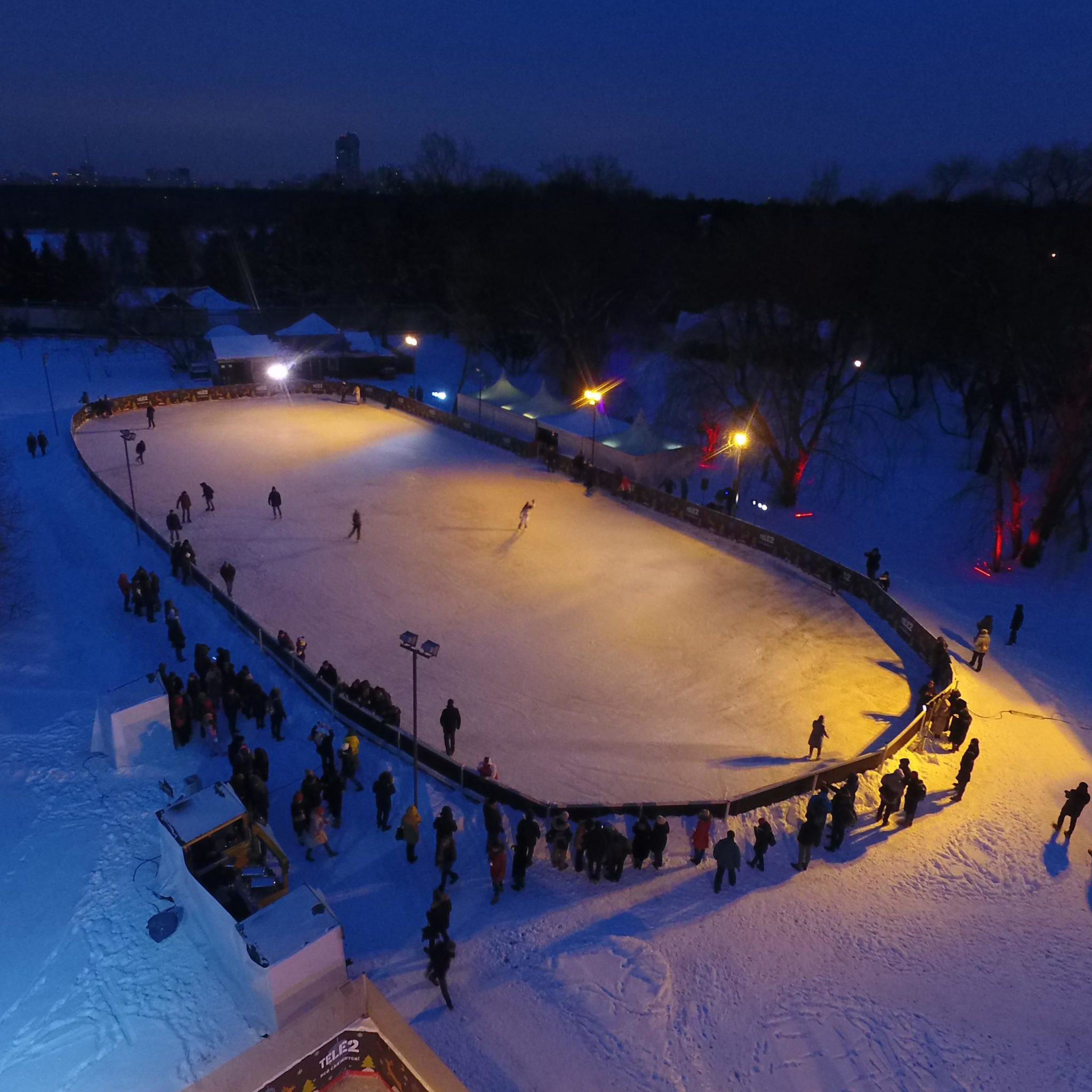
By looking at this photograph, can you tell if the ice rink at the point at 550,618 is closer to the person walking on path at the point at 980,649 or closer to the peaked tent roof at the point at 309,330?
the person walking on path at the point at 980,649

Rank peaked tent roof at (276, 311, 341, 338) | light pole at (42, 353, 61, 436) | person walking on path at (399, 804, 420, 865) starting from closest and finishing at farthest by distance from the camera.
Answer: person walking on path at (399, 804, 420, 865), light pole at (42, 353, 61, 436), peaked tent roof at (276, 311, 341, 338)

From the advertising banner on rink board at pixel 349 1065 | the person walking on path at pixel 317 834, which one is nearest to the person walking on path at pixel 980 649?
the person walking on path at pixel 317 834

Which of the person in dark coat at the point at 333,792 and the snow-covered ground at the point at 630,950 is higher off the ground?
the person in dark coat at the point at 333,792

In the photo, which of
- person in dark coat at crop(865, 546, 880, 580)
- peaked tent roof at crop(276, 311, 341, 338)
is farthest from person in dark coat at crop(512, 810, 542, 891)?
peaked tent roof at crop(276, 311, 341, 338)

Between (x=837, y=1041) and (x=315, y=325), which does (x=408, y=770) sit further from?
(x=315, y=325)

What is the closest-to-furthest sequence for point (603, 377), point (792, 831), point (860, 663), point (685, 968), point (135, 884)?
point (685, 968), point (135, 884), point (792, 831), point (860, 663), point (603, 377)

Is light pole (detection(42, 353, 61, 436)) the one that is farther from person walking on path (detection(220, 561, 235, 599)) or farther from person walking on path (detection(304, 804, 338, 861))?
person walking on path (detection(304, 804, 338, 861))

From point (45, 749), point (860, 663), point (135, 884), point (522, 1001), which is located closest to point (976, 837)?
point (860, 663)
